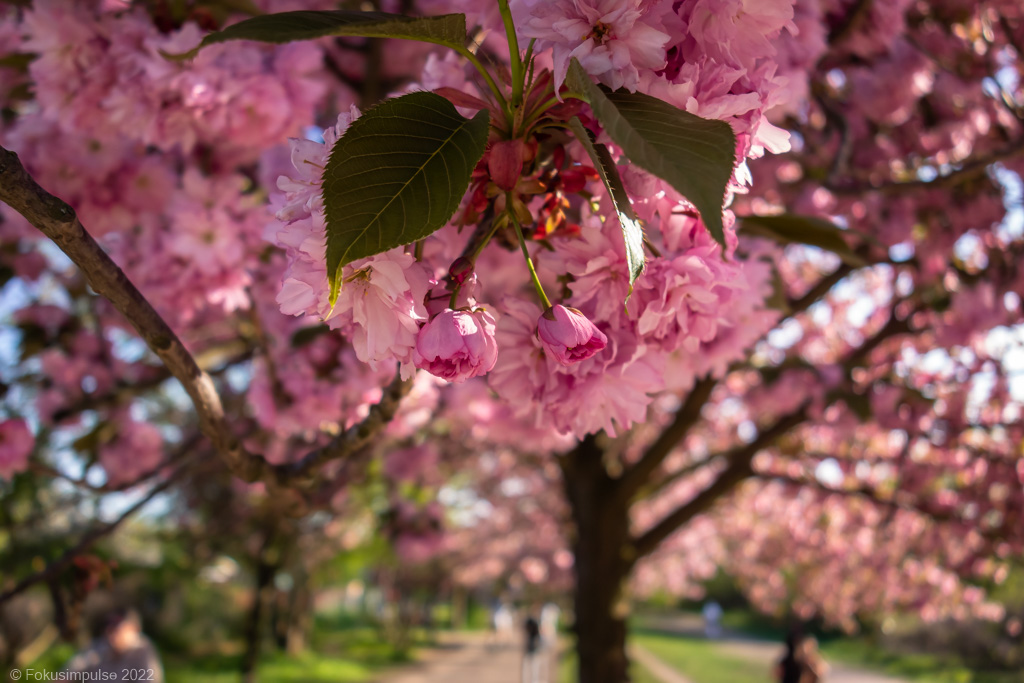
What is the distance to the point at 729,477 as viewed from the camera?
4051 millimetres

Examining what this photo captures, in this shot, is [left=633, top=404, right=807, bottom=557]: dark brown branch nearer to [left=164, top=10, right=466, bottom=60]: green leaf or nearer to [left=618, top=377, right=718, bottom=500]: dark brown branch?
[left=618, top=377, right=718, bottom=500]: dark brown branch

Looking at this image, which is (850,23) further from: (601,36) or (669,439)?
(669,439)

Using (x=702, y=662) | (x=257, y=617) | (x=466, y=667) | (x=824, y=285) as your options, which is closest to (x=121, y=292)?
(x=824, y=285)

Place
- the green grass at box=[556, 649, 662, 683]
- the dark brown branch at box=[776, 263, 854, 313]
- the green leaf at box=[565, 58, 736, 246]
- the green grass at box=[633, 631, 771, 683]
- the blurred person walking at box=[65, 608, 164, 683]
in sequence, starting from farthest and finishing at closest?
the green grass at box=[633, 631, 771, 683] < the green grass at box=[556, 649, 662, 683] < the blurred person walking at box=[65, 608, 164, 683] < the dark brown branch at box=[776, 263, 854, 313] < the green leaf at box=[565, 58, 736, 246]

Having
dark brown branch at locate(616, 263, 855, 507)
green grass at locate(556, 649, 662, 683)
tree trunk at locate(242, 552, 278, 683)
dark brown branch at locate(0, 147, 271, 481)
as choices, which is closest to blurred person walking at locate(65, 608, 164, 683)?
dark brown branch at locate(616, 263, 855, 507)

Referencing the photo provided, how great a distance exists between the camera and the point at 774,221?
1.12 m

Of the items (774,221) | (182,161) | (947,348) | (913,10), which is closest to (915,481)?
(947,348)

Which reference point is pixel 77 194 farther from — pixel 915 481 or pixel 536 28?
pixel 915 481

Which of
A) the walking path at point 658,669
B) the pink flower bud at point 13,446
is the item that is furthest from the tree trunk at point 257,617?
the walking path at point 658,669

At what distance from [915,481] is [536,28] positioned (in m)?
4.91

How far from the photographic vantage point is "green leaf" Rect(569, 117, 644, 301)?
2.05 ft

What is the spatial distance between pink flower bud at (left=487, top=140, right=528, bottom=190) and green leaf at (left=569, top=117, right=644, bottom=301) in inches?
3.2

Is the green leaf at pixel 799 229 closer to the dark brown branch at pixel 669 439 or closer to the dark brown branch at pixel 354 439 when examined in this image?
the dark brown branch at pixel 354 439

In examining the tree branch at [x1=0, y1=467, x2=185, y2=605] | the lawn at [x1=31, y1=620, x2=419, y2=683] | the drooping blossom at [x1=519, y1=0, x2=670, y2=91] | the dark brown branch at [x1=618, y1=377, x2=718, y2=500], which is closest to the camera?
the drooping blossom at [x1=519, y1=0, x2=670, y2=91]
